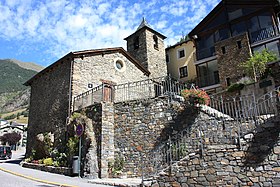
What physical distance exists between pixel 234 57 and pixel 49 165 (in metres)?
17.1

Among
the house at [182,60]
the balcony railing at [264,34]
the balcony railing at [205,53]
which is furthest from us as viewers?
the house at [182,60]

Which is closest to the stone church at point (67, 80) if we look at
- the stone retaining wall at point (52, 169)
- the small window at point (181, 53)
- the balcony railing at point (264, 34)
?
the stone retaining wall at point (52, 169)

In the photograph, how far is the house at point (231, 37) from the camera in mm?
20078

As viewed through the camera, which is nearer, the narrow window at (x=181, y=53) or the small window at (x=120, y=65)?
the small window at (x=120, y=65)

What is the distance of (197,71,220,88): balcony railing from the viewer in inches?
890

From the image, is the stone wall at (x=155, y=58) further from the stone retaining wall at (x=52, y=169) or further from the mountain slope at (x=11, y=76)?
the mountain slope at (x=11, y=76)

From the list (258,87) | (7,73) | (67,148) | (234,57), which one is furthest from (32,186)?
(7,73)

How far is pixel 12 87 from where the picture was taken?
120m

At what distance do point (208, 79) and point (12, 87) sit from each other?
12184 centimetres

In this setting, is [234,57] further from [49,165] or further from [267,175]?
[49,165]

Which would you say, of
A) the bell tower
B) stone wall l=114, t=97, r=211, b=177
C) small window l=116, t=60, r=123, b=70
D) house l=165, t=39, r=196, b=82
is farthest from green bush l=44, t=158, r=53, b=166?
house l=165, t=39, r=196, b=82

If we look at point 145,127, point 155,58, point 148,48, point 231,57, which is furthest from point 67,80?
point 231,57

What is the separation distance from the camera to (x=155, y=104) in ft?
41.7

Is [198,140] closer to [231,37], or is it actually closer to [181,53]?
[231,37]
